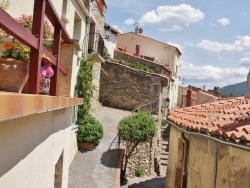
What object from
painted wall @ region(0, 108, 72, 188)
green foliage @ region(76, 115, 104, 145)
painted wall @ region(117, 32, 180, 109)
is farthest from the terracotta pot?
painted wall @ region(117, 32, 180, 109)

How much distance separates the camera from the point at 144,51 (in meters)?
39.2

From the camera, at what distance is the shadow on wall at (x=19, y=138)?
1872 mm

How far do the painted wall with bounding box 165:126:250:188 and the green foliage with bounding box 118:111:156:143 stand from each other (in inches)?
311

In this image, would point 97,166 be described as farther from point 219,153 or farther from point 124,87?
point 124,87

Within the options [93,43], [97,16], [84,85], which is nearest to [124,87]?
[97,16]

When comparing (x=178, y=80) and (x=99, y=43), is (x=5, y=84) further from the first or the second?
(x=178, y=80)

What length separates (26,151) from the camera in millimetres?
2443

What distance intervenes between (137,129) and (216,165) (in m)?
10.2

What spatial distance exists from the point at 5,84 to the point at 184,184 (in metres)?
6.20

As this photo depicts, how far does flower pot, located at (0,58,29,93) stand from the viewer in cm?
274

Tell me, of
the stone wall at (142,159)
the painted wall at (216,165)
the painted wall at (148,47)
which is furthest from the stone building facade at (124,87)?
the painted wall at (216,165)

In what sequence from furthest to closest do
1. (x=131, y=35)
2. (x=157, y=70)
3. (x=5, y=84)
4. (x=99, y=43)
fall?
1. (x=131, y=35)
2. (x=157, y=70)
3. (x=99, y=43)
4. (x=5, y=84)

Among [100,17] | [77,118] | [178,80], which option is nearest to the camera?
[77,118]

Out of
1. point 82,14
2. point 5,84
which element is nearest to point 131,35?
point 82,14
